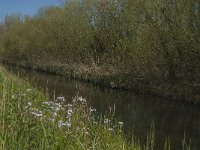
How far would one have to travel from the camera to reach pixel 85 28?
5244 centimetres

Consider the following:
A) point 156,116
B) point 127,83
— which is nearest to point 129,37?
point 127,83

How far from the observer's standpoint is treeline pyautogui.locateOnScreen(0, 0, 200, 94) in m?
31.1

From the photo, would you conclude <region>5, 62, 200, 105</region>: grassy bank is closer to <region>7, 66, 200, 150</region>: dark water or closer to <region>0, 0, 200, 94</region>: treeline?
<region>0, 0, 200, 94</region>: treeline

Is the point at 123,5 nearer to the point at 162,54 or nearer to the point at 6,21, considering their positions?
the point at 162,54

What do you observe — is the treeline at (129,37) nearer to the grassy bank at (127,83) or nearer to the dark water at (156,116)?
the grassy bank at (127,83)

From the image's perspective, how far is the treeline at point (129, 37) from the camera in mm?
31062

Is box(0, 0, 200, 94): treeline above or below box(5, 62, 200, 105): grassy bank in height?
above

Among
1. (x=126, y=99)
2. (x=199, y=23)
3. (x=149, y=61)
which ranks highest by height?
(x=199, y=23)

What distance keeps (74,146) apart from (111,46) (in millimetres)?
37488

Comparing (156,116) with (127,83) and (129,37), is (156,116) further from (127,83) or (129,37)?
(129,37)

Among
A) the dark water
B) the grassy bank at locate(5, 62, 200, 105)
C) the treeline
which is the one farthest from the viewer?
the treeline

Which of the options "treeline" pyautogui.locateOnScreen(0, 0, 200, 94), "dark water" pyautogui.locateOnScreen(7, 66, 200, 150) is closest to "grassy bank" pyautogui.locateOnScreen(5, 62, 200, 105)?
"treeline" pyautogui.locateOnScreen(0, 0, 200, 94)

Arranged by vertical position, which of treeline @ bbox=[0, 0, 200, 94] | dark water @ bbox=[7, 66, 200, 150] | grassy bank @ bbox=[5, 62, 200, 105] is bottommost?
dark water @ bbox=[7, 66, 200, 150]

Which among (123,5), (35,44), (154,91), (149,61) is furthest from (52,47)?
(154,91)
